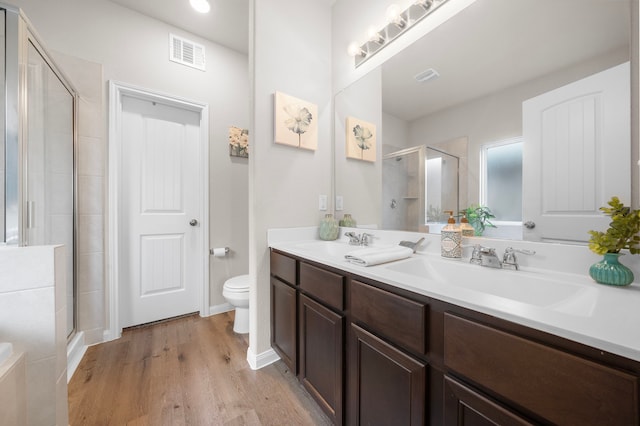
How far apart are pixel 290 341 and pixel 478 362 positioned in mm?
1054

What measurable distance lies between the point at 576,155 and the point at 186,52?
291 cm

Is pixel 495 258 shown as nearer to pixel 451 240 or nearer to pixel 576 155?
pixel 451 240

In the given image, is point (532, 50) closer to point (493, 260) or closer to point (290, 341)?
point (493, 260)

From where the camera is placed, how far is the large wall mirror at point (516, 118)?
0.81m

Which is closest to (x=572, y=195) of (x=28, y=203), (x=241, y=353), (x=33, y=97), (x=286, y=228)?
(x=286, y=228)

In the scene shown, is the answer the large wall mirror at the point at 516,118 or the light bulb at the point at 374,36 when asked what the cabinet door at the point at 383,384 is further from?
the light bulb at the point at 374,36

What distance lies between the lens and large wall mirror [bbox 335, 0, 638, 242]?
806 millimetres

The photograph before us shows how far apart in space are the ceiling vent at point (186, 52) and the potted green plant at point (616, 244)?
9.73 feet

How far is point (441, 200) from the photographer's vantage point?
1242 mm

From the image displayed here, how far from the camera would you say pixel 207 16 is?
82.2 inches

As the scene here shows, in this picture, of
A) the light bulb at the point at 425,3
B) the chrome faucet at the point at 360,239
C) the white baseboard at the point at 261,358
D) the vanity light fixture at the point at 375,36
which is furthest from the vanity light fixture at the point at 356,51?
the white baseboard at the point at 261,358

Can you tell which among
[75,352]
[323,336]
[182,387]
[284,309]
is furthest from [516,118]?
[75,352]

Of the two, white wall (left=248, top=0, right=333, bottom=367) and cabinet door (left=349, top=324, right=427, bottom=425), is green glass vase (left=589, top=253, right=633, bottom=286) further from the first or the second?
white wall (left=248, top=0, right=333, bottom=367)

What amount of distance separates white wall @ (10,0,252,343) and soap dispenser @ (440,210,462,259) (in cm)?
200
